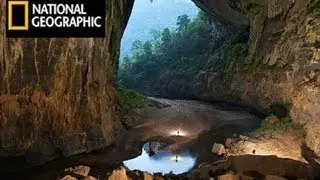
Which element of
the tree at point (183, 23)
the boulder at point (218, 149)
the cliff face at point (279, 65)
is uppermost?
the tree at point (183, 23)

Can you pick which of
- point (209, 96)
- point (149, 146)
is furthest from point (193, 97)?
point (149, 146)

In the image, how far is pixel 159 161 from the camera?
20.6m

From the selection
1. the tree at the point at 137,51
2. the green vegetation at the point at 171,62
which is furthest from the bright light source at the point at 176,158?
the tree at the point at 137,51

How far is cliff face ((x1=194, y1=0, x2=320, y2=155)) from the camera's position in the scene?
21091mm

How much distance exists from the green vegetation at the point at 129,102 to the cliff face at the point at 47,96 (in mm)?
5272

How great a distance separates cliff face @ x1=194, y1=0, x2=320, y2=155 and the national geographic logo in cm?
1094

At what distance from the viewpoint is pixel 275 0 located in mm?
27297

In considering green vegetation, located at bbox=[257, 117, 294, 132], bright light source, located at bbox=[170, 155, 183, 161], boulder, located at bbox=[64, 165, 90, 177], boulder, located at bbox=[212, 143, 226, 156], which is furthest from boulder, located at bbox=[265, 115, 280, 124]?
boulder, located at bbox=[64, 165, 90, 177]

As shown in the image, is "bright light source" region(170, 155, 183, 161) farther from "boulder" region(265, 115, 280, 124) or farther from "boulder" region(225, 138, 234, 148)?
"boulder" region(265, 115, 280, 124)

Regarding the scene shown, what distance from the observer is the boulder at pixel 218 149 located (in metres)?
20.8

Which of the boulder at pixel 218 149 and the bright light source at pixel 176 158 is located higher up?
the boulder at pixel 218 149

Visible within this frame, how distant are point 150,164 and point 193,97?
15193 mm

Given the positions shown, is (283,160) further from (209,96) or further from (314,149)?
(209,96)

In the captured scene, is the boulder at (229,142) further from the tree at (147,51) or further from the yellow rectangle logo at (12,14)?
the tree at (147,51)
